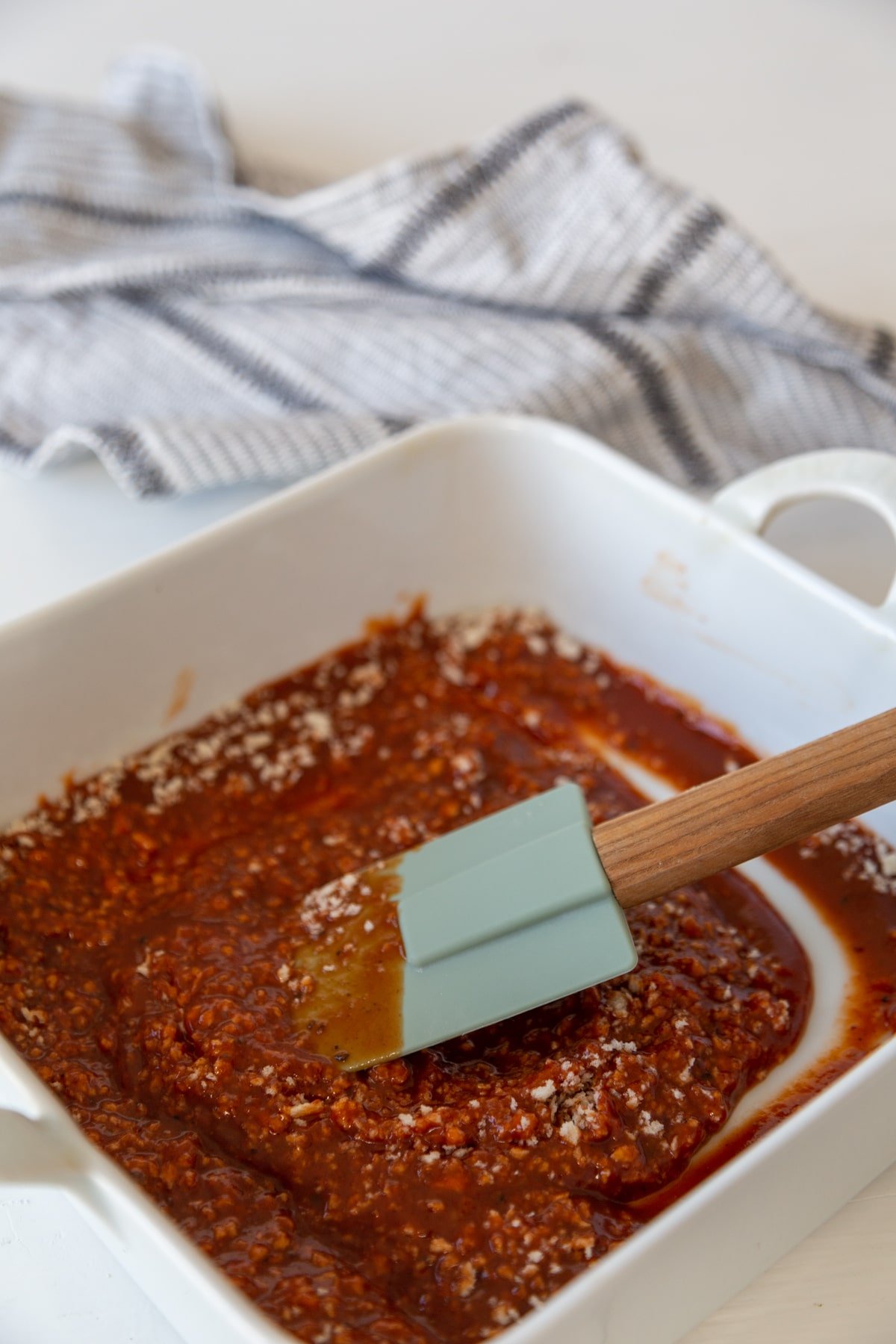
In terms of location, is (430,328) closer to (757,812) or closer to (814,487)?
(814,487)

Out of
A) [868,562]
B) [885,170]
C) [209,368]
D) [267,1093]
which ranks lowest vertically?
[267,1093]

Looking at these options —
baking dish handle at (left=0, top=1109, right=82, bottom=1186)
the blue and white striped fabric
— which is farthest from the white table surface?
baking dish handle at (left=0, top=1109, right=82, bottom=1186)

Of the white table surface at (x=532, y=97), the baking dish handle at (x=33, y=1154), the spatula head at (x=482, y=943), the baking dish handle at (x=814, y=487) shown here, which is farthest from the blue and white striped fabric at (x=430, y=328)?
the baking dish handle at (x=33, y=1154)

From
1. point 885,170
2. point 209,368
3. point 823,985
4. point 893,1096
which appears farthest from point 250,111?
point 893,1096

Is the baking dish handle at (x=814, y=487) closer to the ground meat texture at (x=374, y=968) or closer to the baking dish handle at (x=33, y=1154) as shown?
the ground meat texture at (x=374, y=968)

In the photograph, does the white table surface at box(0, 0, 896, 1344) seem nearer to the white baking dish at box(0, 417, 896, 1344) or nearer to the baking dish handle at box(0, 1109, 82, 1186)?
the white baking dish at box(0, 417, 896, 1344)

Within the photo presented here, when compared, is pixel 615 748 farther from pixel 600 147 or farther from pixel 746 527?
pixel 600 147

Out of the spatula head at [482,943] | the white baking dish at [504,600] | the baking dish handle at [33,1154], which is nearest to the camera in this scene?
the baking dish handle at [33,1154]
